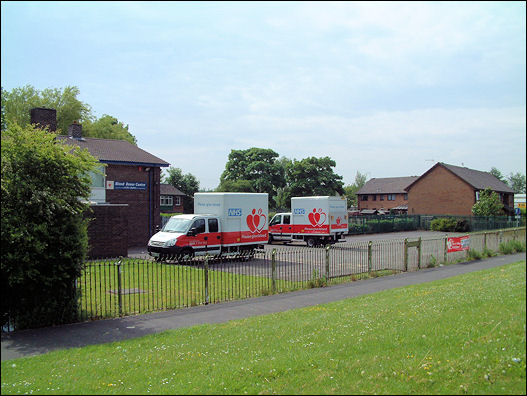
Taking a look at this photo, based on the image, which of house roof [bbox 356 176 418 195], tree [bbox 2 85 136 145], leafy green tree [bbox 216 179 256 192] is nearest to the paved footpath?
leafy green tree [bbox 216 179 256 192]

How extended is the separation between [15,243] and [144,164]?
21.7 m

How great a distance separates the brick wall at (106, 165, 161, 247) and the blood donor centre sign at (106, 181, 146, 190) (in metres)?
0.19

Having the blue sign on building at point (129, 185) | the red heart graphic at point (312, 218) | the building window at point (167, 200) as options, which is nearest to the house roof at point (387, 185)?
the building window at point (167, 200)

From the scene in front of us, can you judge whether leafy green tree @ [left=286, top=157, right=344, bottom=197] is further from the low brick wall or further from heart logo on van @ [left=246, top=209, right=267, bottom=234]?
the low brick wall

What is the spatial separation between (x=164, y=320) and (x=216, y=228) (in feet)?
38.8

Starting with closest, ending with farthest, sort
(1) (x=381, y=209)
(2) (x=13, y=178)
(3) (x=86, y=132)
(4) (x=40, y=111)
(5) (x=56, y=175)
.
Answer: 1. (2) (x=13, y=178)
2. (5) (x=56, y=175)
3. (4) (x=40, y=111)
4. (3) (x=86, y=132)
5. (1) (x=381, y=209)

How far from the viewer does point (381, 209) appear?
79125 millimetres

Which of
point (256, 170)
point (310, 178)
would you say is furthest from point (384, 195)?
point (256, 170)

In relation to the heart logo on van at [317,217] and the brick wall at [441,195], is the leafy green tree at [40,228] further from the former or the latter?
the brick wall at [441,195]

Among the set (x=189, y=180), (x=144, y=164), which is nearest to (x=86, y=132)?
(x=189, y=180)

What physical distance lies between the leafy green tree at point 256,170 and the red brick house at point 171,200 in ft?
33.7

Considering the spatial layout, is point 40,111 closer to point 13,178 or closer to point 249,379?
point 13,178

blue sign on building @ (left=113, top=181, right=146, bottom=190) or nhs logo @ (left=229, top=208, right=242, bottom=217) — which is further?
blue sign on building @ (left=113, top=181, right=146, bottom=190)

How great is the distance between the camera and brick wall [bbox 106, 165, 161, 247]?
2883 centimetres
